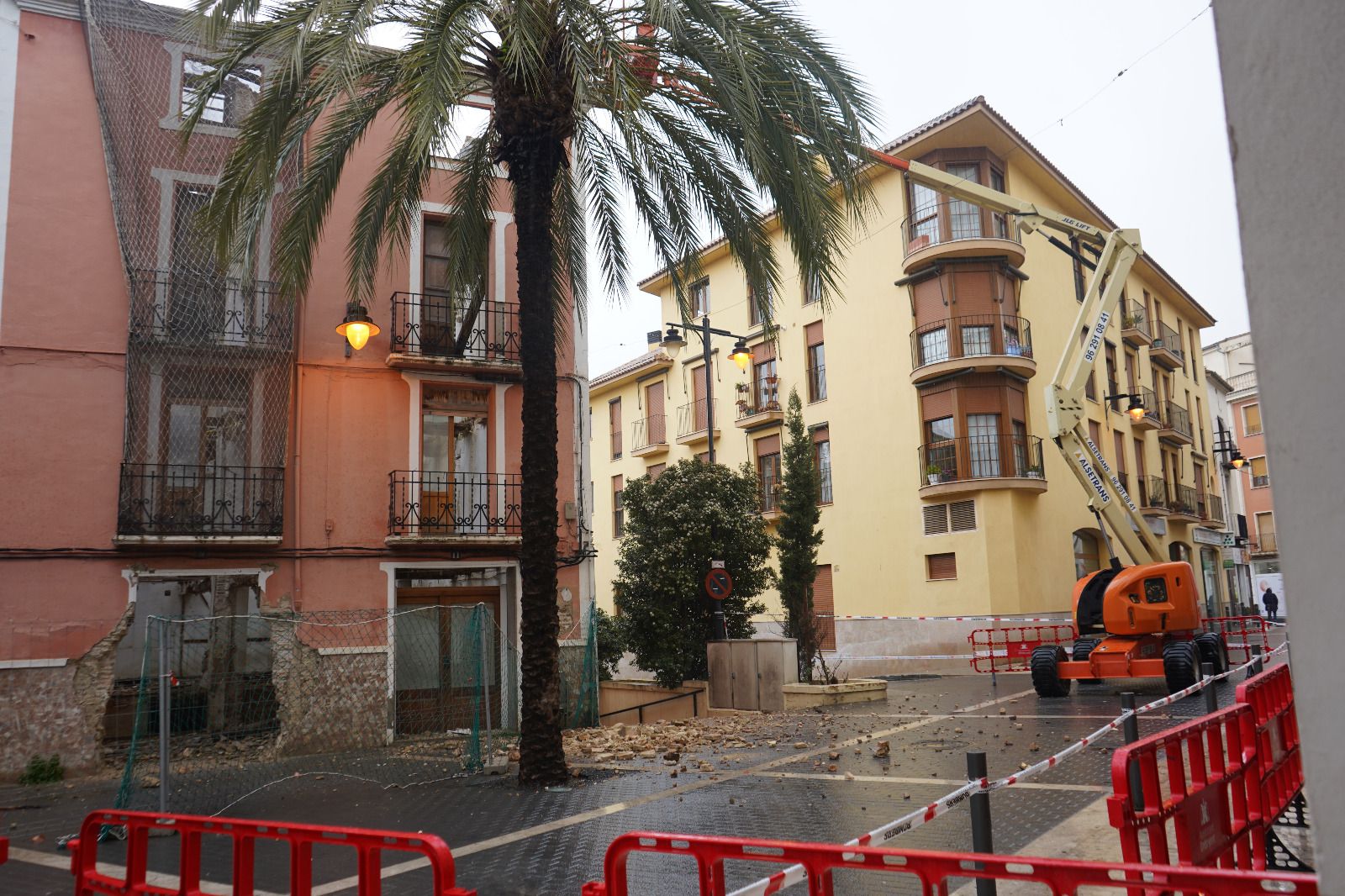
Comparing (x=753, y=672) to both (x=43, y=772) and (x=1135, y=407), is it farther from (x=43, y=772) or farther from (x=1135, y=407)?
(x=1135, y=407)

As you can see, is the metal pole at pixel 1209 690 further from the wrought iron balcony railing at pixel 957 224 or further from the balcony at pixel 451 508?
the wrought iron balcony railing at pixel 957 224

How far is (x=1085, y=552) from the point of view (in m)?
30.2

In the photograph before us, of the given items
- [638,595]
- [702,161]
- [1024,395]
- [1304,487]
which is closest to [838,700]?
[638,595]

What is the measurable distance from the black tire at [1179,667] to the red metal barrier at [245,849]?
13419 mm

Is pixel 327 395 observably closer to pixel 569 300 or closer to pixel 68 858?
pixel 569 300

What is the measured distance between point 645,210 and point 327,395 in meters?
6.20

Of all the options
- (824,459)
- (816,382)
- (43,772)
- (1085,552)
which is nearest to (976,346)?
(816,382)

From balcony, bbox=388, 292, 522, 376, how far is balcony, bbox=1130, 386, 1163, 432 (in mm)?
25193

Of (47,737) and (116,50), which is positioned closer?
(47,737)

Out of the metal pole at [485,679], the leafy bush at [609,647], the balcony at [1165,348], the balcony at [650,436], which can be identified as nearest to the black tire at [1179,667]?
the leafy bush at [609,647]

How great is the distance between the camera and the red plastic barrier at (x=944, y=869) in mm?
2545

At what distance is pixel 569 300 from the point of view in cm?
1742

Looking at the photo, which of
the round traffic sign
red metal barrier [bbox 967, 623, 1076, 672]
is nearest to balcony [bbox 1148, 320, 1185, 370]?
red metal barrier [bbox 967, 623, 1076, 672]

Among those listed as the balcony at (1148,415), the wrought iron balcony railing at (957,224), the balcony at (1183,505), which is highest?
the wrought iron balcony railing at (957,224)
